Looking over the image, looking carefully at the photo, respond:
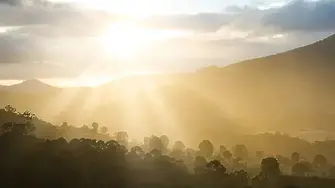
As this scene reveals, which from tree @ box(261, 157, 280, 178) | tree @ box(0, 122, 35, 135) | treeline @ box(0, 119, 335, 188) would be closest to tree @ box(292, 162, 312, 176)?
tree @ box(261, 157, 280, 178)

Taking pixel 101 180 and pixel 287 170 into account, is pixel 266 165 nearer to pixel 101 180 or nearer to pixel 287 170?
pixel 287 170

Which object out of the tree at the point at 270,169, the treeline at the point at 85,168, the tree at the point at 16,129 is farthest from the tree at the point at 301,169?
the tree at the point at 16,129

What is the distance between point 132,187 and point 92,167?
7688 mm

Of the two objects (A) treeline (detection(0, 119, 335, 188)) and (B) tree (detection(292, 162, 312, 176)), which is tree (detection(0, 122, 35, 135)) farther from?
(B) tree (detection(292, 162, 312, 176))

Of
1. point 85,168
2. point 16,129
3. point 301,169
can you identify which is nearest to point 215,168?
point 85,168

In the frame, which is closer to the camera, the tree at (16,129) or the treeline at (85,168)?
the treeline at (85,168)

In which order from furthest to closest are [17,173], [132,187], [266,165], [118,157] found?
[266,165] < [118,157] < [132,187] < [17,173]

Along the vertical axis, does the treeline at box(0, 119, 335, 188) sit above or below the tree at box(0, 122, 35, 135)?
below

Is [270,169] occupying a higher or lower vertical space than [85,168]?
higher

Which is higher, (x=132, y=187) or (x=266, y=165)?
(x=266, y=165)

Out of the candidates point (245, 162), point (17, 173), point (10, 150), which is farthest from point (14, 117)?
point (245, 162)

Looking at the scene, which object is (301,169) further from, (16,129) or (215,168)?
(16,129)

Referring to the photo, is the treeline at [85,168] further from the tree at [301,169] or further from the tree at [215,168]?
the tree at [301,169]

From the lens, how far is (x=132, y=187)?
93312mm
